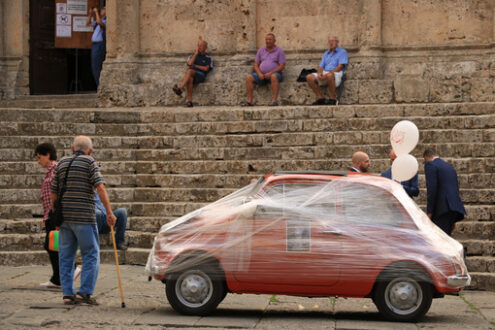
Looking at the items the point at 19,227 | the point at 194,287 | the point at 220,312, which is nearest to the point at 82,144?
the point at 194,287

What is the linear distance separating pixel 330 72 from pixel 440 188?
21.9 ft

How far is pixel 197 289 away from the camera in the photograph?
8242mm

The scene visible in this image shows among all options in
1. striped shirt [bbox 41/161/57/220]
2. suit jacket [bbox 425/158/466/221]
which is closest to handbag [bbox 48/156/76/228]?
striped shirt [bbox 41/161/57/220]

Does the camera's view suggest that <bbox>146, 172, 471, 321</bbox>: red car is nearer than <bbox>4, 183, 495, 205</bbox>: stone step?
Yes

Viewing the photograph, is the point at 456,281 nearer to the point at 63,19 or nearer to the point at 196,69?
the point at 196,69

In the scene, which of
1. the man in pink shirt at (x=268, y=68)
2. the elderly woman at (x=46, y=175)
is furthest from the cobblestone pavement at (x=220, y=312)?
the man in pink shirt at (x=268, y=68)

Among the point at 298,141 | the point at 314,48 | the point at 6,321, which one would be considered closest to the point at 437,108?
the point at 298,141

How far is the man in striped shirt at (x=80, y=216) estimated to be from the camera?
28.5ft

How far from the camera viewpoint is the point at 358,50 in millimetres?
17531

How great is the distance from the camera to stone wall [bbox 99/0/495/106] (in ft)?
55.6

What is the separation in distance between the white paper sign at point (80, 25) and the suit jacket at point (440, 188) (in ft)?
37.6

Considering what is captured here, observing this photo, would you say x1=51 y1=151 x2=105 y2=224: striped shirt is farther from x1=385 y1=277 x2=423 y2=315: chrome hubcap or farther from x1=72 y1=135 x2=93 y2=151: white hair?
x1=385 y1=277 x2=423 y2=315: chrome hubcap

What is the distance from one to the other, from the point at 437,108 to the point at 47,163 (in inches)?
A: 289

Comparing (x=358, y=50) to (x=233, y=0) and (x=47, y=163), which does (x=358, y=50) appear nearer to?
(x=233, y=0)
